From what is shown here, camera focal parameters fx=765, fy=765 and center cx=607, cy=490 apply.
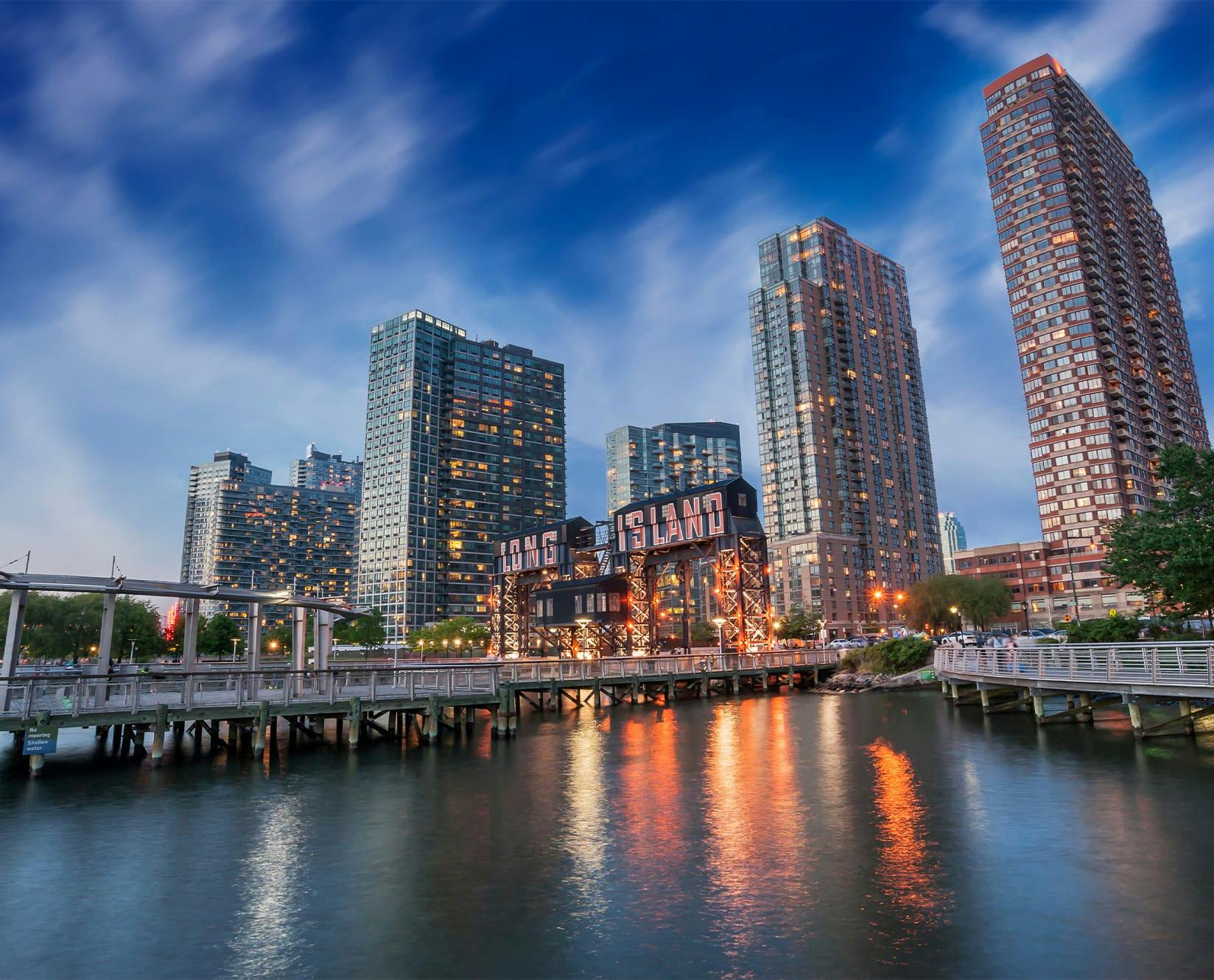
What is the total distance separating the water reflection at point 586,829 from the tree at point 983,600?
84970 millimetres

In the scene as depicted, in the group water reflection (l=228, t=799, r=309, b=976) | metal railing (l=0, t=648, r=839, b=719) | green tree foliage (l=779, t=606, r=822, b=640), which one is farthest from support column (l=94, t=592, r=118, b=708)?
green tree foliage (l=779, t=606, r=822, b=640)

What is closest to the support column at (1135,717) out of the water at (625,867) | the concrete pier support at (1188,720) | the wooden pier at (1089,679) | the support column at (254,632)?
the wooden pier at (1089,679)

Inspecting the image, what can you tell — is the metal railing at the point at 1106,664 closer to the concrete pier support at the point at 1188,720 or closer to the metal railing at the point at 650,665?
the concrete pier support at the point at 1188,720

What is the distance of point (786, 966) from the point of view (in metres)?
12.0

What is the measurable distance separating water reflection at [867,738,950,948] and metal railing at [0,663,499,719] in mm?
23739

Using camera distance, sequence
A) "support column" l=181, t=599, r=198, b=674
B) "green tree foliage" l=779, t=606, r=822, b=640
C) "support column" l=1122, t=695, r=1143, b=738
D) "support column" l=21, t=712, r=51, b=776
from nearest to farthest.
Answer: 1. "support column" l=21, t=712, r=51, b=776
2. "support column" l=1122, t=695, r=1143, b=738
3. "support column" l=181, t=599, r=198, b=674
4. "green tree foliage" l=779, t=606, r=822, b=640

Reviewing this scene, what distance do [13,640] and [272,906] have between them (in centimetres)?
2315

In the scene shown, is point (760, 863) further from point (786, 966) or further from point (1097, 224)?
point (1097, 224)

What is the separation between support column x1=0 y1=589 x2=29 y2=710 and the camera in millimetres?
29594

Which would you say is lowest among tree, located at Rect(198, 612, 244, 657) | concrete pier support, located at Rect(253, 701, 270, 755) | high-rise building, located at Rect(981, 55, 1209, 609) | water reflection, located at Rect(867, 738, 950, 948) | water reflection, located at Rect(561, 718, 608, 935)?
water reflection, located at Rect(867, 738, 950, 948)

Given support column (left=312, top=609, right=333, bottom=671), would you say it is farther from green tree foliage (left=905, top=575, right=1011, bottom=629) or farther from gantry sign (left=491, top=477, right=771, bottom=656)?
green tree foliage (left=905, top=575, right=1011, bottom=629)

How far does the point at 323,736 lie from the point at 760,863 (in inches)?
1273

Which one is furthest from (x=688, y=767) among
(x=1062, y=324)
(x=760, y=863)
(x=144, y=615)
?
→ (x=1062, y=324)

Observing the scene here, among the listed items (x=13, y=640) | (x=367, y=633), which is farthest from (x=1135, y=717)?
(x=367, y=633)
